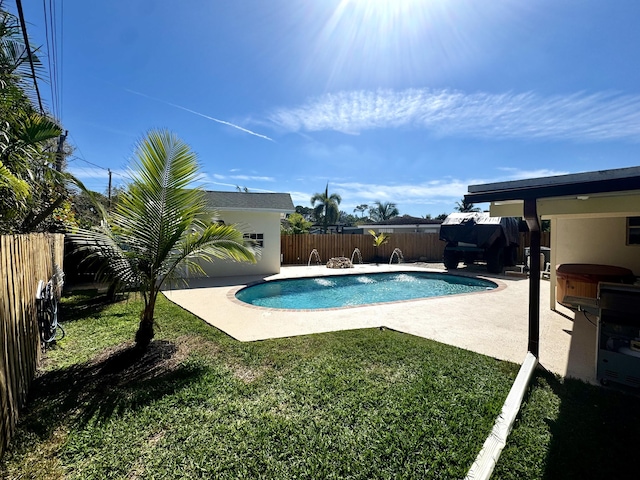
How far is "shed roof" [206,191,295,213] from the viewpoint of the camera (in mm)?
13289

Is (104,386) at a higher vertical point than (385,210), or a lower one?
lower

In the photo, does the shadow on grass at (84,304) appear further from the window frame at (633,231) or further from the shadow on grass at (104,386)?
the window frame at (633,231)

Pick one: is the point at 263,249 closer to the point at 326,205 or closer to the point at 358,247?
the point at 358,247

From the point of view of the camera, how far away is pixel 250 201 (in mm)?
14133

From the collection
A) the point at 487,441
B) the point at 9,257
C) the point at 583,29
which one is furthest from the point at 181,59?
the point at 487,441

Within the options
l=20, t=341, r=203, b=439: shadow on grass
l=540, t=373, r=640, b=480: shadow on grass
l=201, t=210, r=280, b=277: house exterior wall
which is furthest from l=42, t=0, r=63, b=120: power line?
l=540, t=373, r=640, b=480: shadow on grass

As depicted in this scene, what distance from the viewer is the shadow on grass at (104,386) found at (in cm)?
309

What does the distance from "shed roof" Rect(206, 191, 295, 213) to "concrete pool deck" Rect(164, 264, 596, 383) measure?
5.00 meters

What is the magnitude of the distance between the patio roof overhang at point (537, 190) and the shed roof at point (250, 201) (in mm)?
10267

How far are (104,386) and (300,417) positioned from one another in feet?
8.62

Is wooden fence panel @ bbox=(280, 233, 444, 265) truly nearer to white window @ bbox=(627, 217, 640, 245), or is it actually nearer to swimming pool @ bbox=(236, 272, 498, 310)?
swimming pool @ bbox=(236, 272, 498, 310)

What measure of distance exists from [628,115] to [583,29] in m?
3.31

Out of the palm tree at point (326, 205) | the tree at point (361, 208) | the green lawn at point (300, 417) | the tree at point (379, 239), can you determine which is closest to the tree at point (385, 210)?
the tree at point (361, 208)

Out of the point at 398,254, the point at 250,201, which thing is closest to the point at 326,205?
the point at 398,254
